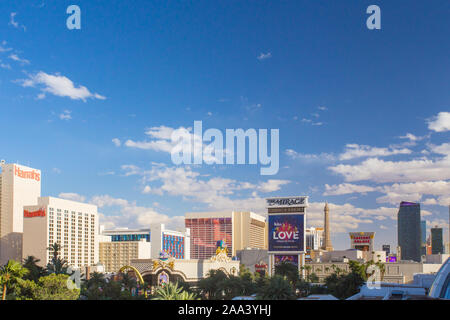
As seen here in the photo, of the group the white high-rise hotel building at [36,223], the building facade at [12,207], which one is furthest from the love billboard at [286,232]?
the building facade at [12,207]

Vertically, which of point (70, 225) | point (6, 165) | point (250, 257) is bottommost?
point (250, 257)

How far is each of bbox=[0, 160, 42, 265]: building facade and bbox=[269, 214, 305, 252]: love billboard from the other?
114 metres

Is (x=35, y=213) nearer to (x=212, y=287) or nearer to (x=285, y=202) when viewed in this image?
(x=285, y=202)

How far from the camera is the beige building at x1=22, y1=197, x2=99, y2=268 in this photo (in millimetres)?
173000

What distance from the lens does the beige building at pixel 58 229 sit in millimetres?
173000

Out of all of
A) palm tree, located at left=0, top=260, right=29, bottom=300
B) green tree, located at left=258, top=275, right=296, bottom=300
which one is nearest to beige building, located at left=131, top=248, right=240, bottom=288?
green tree, located at left=258, top=275, right=296, bottom=300

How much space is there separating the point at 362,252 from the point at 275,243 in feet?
158

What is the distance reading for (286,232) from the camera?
407ft

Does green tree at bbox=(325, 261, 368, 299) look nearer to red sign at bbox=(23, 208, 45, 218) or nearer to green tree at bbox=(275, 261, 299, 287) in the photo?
green tree at bbox=(275, 261, 299, 287)

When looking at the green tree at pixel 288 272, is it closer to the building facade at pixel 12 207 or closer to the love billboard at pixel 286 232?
the love billboard at pixel 286 232
